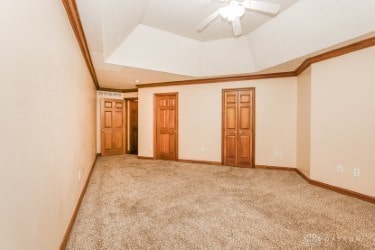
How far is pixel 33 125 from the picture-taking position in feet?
4.33

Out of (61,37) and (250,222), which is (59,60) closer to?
(61,37)

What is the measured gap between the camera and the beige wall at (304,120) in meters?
4.17

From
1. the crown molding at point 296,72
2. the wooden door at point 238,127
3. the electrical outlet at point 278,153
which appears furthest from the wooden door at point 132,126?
the electrical outlet at point 278,153

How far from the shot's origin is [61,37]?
6.72 ft

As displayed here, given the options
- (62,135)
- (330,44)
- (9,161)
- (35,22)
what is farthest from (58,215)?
(330,44)

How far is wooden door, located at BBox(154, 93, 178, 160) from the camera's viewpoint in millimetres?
6258

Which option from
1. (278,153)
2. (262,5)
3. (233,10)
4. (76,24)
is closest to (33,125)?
(76,24)

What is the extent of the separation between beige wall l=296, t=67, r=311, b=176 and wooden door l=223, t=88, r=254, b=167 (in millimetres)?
1059

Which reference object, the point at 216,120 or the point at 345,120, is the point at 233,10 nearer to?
the point at 345,120

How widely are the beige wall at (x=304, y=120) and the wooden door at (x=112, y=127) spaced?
5.56 meters

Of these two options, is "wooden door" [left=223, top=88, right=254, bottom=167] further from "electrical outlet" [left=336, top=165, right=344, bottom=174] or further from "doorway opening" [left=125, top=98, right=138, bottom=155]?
"doorway opening" [left=125, top=98, right=138, bottom=155]

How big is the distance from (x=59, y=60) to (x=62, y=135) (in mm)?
717

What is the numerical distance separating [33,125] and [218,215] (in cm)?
224

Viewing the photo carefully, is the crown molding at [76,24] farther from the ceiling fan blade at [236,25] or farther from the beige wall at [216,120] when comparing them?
the beige wall at [216,120]
